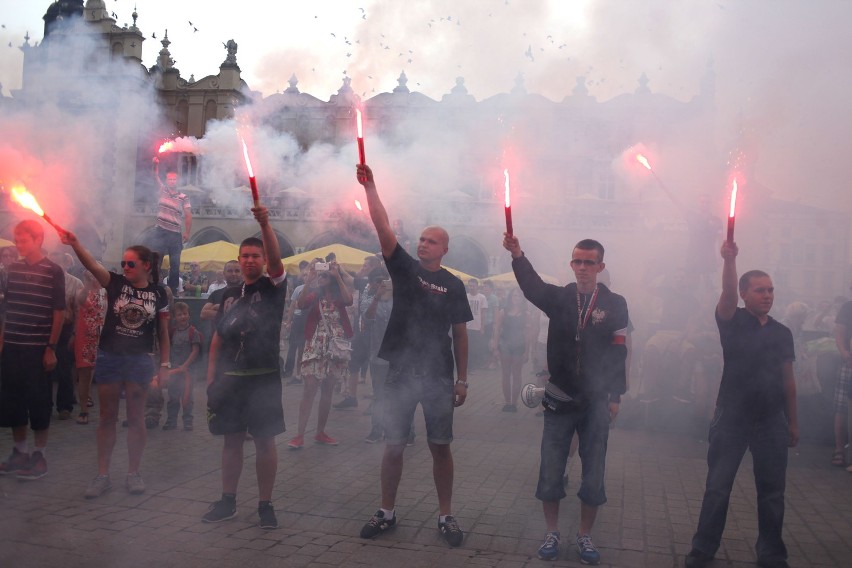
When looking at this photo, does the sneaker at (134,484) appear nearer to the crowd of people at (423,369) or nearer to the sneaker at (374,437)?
the crowd of people at (423,369)

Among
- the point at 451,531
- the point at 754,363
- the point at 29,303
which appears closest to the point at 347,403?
the point at 29,303

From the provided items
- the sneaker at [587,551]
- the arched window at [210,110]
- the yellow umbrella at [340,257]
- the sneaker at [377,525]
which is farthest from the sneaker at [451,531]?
the yellow umbrella at [340,257]

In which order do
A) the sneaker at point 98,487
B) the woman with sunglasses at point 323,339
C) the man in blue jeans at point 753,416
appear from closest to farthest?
the man in blue jeans at point 753,416, the sneaker at point 98,487, the woman with sunglasses at point 323,339

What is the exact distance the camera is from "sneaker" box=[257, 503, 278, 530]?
4410 mm

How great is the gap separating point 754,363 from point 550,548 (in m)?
1.60

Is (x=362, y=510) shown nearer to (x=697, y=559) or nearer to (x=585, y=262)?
(x=697, y=559)

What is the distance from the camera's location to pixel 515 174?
1332cm

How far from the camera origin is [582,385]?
4.18m

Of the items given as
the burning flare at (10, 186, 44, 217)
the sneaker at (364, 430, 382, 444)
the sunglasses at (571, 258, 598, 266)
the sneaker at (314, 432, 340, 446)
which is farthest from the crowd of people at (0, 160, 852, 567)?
the sneaker at (364, 430, 382, 444)

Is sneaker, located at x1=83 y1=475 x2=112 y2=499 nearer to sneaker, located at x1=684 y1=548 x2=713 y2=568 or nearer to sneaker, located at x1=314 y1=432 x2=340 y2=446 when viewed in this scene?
sneaker, located at x1=314 y1=432 x2=340 y2=446

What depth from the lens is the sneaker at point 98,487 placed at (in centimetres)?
488

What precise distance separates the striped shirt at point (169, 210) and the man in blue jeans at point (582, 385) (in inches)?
278

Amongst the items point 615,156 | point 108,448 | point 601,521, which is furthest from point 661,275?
point 108,448

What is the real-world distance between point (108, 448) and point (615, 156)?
9.01 metres
